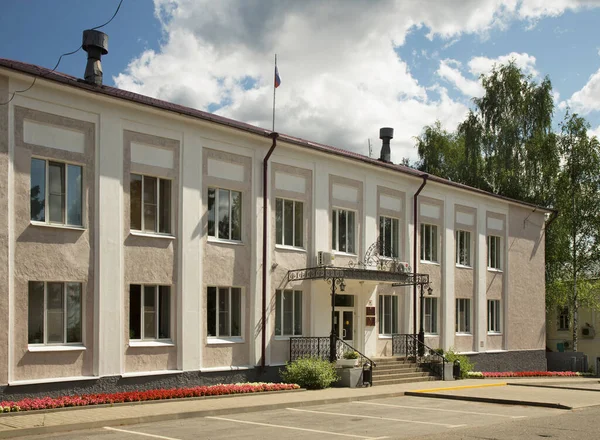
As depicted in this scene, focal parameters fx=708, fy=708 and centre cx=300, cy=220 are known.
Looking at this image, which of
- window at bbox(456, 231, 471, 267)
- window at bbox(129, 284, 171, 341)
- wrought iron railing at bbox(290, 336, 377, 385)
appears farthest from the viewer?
window at bbox(456, 231, 471, 267)

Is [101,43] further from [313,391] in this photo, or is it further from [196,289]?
[313,391]

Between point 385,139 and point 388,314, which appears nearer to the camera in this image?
point 388,314

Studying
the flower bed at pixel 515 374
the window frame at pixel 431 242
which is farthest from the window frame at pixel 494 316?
the window frame at pixel 431 242

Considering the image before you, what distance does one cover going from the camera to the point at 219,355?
20.2m

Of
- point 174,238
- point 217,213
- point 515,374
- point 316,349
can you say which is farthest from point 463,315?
point 174,238

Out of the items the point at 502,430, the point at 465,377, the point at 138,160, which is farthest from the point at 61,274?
the point at 465,377

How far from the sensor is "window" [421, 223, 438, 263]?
28.6 m

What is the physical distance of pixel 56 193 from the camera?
16984mm

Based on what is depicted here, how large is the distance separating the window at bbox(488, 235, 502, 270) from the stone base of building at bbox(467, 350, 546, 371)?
4.00 meters

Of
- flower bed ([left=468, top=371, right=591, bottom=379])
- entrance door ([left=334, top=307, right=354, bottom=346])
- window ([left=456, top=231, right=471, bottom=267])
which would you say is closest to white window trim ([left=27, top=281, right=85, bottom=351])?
entrance door ([left=334, top=307, right=354, bottom=346])

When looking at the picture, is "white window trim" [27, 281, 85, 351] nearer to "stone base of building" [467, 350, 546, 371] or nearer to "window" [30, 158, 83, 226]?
"window" [30, 158, 83, 226]

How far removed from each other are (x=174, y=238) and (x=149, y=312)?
2110 millimetres

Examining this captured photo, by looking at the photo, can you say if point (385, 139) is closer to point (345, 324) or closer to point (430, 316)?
point (430, 316)

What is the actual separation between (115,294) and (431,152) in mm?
35306
